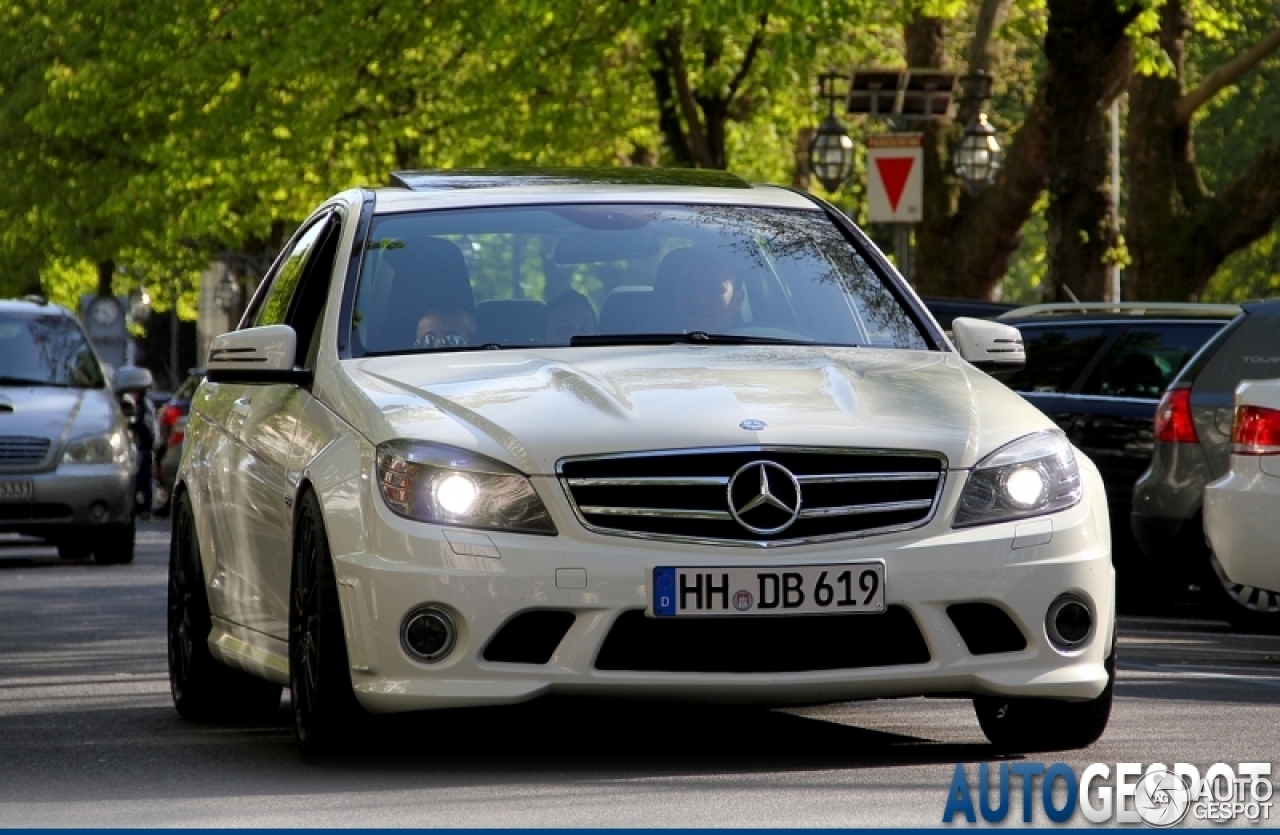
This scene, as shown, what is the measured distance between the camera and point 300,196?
4172cm

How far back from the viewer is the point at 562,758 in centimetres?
838

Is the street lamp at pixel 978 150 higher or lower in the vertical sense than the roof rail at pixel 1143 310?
lower

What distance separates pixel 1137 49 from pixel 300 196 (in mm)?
18846

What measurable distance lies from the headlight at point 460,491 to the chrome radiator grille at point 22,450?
43.7 ft

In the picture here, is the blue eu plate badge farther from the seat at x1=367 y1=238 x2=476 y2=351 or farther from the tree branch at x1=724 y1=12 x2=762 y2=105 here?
the tree branch at x1=724 y1=12 x2=762 y2=105

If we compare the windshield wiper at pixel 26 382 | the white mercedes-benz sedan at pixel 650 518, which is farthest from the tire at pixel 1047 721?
the windshield wiper at pixel 26 382

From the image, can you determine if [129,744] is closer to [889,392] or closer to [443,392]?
[443,392]

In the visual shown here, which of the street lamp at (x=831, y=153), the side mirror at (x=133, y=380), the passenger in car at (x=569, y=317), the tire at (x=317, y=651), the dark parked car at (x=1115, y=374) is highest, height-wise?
the passenger in car at (x=569, y=317)

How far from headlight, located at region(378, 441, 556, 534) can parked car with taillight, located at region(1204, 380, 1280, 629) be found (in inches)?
183

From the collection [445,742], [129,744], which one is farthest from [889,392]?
[129,744]

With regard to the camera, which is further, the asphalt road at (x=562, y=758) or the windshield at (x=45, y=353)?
the windshield at (x=45, y=353)

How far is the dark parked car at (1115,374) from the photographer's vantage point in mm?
16234

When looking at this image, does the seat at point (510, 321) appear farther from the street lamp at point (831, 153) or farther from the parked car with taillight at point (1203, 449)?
the street lamp at point (831, 153)

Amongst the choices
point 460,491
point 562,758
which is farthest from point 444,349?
point 562,758
